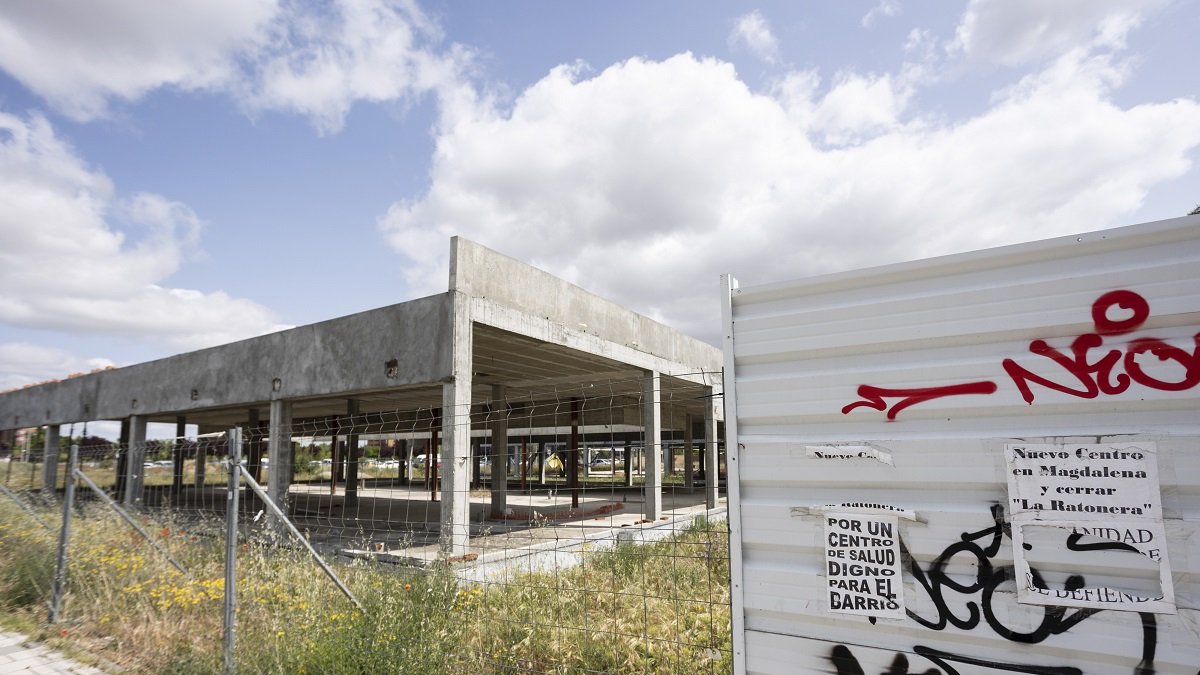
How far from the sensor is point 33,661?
18.5ft

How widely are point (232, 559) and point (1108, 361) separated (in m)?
5.40

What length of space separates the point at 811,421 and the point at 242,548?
310 inches

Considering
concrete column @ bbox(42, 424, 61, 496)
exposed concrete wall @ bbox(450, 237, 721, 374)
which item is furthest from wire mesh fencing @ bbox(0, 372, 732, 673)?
concrete column @ bbox(42, 424, 61, 496)

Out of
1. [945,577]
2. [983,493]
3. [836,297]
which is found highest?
[836,297]

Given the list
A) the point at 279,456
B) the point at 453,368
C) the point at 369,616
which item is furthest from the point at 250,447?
the point at 369,616

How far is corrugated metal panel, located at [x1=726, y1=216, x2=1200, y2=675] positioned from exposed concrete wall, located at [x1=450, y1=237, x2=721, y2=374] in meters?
7.71

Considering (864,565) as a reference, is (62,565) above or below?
below

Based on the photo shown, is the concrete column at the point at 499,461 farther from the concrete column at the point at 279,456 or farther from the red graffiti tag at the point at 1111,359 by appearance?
the red graffiti tag at the point at 1111,359

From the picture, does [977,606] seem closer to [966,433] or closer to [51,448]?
[966,433]

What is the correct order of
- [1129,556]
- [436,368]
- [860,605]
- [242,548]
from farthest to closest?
1. [436,368]
2. [242,548]
3. [860,605]
4. [1129,556]

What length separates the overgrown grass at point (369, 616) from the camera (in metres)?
4.60

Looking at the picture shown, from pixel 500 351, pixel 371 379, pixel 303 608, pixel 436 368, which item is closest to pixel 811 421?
pixel 303 608

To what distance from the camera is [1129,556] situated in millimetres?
2258

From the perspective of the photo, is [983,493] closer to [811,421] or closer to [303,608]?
[811,421]
